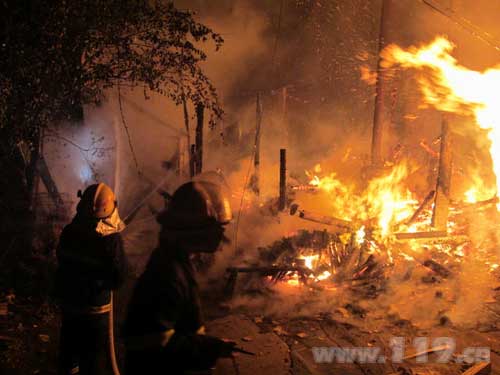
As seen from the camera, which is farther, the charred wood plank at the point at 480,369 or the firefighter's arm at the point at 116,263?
the charred wood plank at the point at 480,369

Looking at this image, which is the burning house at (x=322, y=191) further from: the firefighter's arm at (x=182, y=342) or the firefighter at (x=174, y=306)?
the firefighter's arm at (x=182, y=342)

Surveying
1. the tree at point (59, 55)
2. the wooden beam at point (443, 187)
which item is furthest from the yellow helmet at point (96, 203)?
the wooden beam at point (443, 187)

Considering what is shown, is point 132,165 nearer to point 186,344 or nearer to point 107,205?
point 107,205

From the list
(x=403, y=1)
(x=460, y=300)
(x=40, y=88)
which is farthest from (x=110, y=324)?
(x=403, y=1)

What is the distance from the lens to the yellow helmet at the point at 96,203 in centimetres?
431

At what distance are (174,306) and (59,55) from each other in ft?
19.7

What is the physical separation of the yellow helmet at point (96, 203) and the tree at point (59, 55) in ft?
11.5

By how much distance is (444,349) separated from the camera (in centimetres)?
626

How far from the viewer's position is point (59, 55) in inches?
275

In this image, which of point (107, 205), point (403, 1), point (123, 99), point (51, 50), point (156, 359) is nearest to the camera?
point (156, 359)

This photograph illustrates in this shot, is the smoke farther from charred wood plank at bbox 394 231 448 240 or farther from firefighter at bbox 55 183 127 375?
firefighter at bbox 55 183 127 375

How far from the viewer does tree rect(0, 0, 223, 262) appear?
6641 mm

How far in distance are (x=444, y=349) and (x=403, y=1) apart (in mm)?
17923

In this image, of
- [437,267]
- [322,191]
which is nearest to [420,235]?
[437,267]
